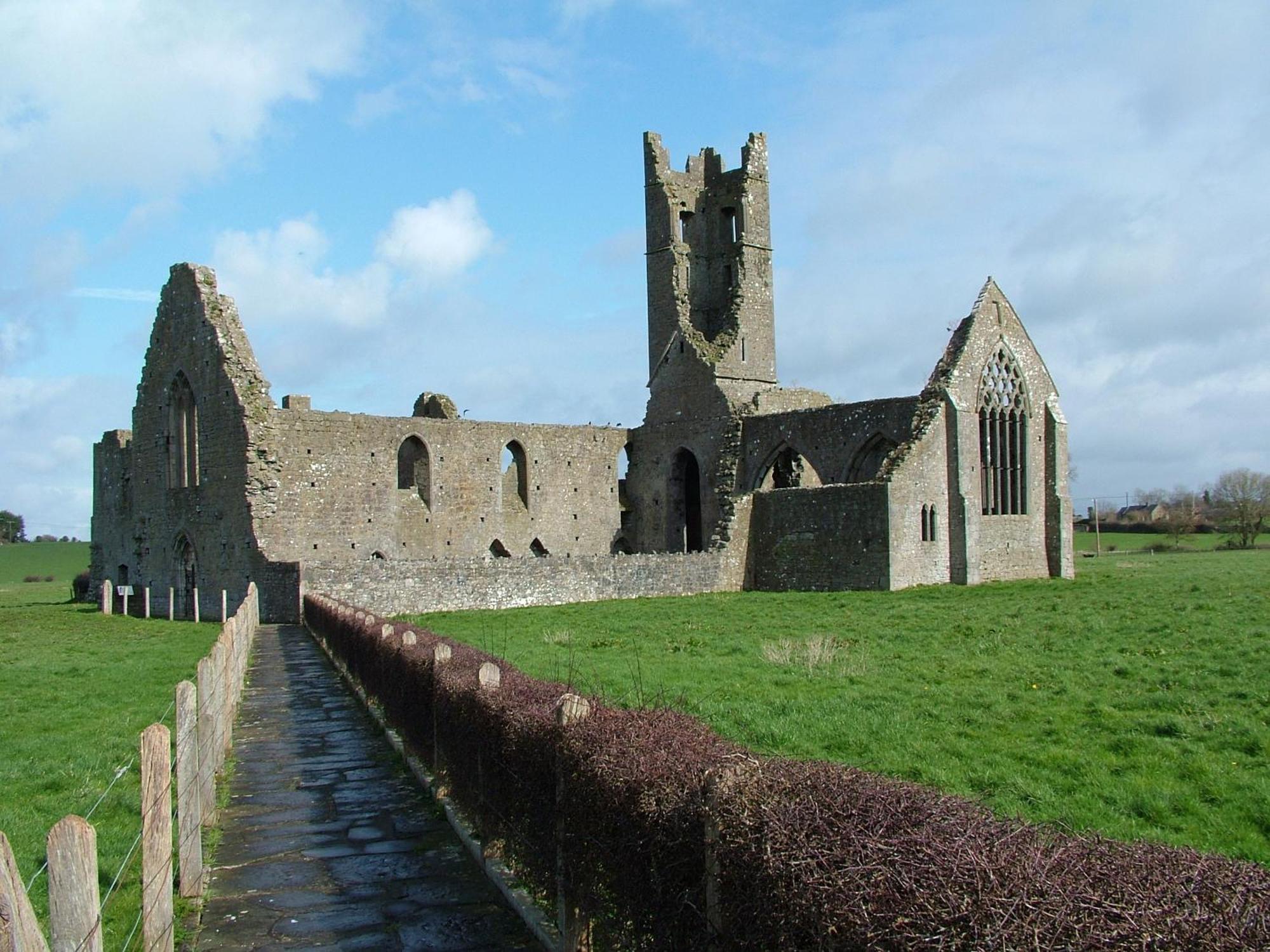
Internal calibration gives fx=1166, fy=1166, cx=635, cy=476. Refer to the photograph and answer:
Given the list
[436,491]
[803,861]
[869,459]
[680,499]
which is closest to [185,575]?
[436,491]

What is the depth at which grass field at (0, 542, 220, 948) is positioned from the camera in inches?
298

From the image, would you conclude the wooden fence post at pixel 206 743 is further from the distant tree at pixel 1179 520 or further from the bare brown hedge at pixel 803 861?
the distant tree at pixel 1179 520

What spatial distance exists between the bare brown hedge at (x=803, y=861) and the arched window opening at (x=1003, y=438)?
93.8 ft

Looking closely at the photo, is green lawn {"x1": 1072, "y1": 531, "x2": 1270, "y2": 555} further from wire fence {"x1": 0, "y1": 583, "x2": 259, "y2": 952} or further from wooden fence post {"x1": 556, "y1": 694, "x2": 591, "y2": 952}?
wooden fence post {"x1": 556, "y1": 694, "x2": 591, "y2": 952}

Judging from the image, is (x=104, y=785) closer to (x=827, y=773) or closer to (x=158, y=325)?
(x=827, y=773)

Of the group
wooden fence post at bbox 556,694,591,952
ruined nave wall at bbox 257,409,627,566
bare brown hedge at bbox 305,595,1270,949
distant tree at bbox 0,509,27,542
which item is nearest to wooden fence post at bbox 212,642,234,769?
bare brown hedge at bbox 305,595,1270,949

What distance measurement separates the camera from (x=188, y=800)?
666 cm

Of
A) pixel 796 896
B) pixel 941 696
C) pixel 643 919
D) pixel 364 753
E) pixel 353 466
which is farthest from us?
pixel 353 466

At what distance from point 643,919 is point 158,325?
35.9 metres

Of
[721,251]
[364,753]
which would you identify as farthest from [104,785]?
[721,251]

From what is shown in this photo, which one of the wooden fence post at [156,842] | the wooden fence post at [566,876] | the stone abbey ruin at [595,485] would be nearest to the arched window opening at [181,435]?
the stone abbey ruin at [595,485]

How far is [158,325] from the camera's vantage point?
119ft

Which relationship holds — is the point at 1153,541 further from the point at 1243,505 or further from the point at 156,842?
the point at 156,842

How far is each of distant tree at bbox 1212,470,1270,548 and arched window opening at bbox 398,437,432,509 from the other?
46.8 m
